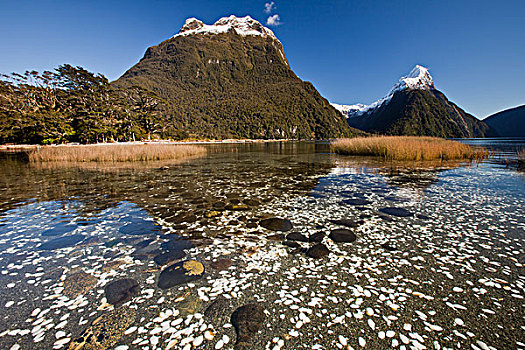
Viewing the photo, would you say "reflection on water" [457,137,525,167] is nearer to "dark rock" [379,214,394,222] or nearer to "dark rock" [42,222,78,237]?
"dark rock" [379,214,394,222]

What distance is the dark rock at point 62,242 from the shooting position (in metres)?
4.68

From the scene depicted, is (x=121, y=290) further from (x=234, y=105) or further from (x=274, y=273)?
(x=234, y=105)

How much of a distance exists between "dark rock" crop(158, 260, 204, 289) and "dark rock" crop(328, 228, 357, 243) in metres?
2.88

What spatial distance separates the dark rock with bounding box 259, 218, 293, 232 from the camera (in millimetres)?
5504

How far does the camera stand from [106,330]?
253 cm

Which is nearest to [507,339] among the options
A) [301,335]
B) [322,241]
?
[301,335]

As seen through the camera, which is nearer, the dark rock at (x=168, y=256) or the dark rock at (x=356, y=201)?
the dark rock at (x=168, y=256)

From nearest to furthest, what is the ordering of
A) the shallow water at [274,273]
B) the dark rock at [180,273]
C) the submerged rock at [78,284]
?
the shallow water at [274,273]
the submerged rock at [78,284]
the dark rock at [180,273]

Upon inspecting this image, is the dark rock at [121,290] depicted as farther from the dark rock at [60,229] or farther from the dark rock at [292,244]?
the dark rock at [60,229]

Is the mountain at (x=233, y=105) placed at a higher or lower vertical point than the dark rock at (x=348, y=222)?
higher

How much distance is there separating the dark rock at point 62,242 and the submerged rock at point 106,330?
9.90ft

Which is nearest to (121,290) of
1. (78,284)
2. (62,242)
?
(78,284)

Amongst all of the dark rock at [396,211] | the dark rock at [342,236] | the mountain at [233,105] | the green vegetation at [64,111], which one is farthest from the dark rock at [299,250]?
the mountain at [233,105]

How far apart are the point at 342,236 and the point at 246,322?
311cm
